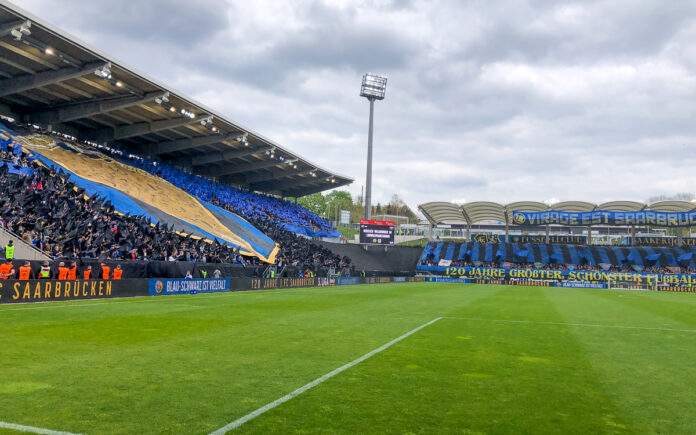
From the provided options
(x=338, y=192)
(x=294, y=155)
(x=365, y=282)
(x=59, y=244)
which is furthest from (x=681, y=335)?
(x=338, y=192)

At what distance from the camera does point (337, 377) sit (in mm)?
6543

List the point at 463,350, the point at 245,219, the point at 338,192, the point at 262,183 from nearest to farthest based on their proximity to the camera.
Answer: the point at 463,350 → the point at 245,219 → the point at 262,183 → the point at 338,192

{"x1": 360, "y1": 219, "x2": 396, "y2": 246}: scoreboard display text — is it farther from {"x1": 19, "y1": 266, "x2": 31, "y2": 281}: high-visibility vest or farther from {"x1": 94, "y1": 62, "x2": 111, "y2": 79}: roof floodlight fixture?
Result: {"x1": 19, "y1": 266, "x2": 31, "y2": 281}: high-visibility vest

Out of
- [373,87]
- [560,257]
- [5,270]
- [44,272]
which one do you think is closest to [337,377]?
[5,270]

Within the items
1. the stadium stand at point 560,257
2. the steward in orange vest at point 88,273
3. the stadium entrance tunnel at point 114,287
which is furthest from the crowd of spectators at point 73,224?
the stadium stand at point 560,257

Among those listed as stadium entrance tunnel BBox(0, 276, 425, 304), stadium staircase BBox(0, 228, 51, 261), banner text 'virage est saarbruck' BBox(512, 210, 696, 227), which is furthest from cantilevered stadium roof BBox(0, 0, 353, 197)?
banner text 'virage est saarbruck' BBox(512, 210, 696, 227)

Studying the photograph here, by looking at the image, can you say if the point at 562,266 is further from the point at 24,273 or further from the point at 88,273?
the point at 24,273

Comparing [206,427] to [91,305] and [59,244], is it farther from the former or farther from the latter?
[59,244]

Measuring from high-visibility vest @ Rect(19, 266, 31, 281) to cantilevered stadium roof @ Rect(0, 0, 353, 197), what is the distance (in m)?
13.4

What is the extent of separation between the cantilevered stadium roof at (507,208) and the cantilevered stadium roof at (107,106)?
2315cm

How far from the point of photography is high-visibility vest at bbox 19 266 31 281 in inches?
646

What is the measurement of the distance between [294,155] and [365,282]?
15.8m

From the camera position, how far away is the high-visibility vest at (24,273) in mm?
16406

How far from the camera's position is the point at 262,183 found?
212 ft
